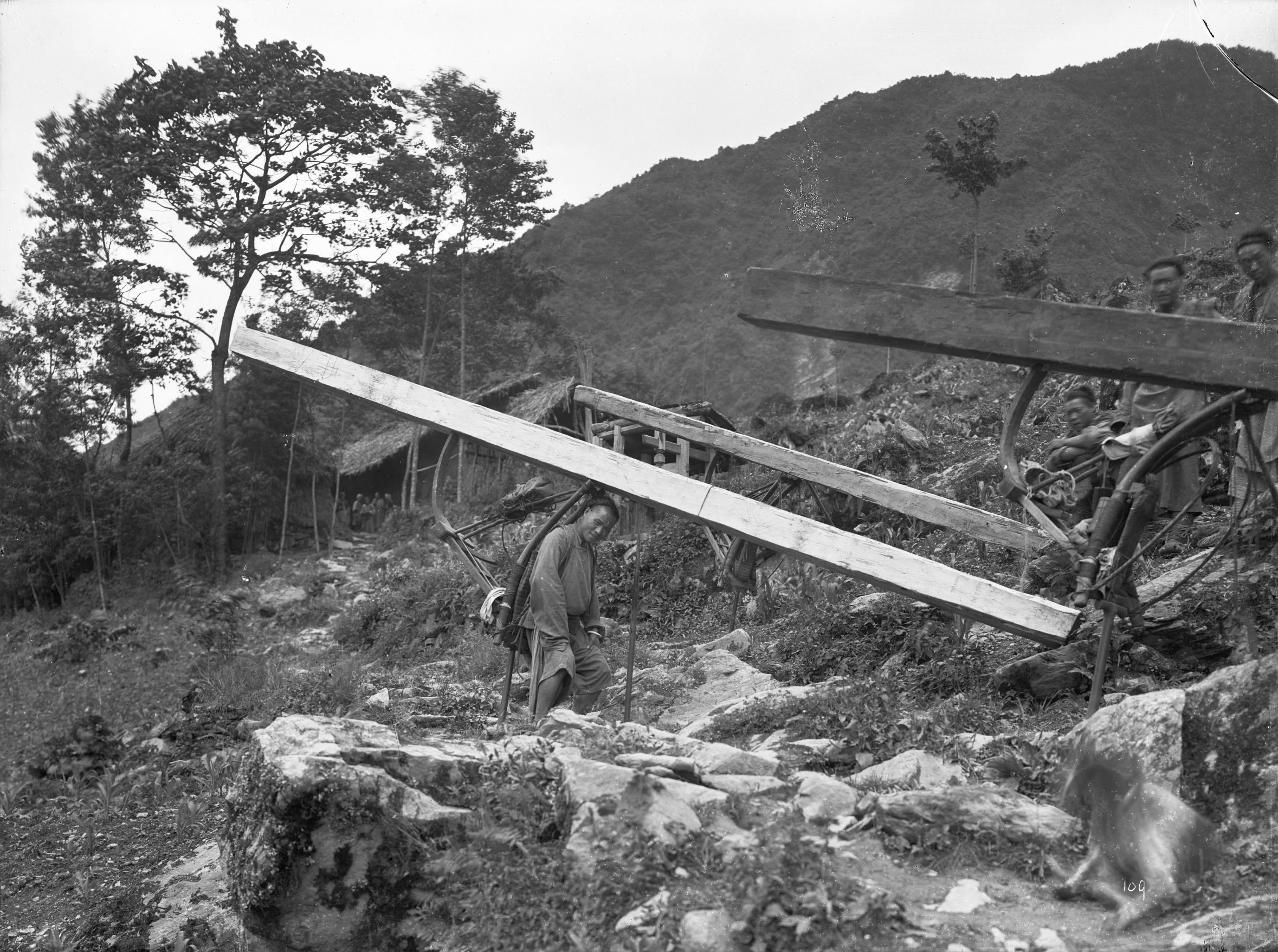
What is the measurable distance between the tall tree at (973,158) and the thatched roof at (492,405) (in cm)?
934

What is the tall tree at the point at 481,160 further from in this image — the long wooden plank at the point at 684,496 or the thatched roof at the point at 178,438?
the long wooden plank at the point at 684,496

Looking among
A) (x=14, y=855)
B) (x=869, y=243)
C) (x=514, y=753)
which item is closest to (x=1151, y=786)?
(x=514, y=753)

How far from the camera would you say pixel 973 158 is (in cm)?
2312

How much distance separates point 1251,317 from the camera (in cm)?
543

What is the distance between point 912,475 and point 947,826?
9.32 meters

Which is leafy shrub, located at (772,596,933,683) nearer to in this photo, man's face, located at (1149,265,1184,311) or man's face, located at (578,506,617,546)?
man's face, located at (578,506,617,546)

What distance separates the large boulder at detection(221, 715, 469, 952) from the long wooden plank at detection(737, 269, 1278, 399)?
2240mm

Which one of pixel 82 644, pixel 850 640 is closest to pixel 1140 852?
pixel 850 640

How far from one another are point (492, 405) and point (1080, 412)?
1873 cm

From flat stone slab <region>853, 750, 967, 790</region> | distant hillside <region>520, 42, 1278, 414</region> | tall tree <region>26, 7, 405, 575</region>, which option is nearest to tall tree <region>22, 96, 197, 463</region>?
tall tree <region>26, 7, 405, 575</region>

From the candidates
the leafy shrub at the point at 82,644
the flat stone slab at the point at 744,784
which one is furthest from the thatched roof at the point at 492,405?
the flat stone slab at the point at 744,784

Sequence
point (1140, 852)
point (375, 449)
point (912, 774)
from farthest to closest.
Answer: point (375, 449)
point (912, 774)
point (1140, 852)

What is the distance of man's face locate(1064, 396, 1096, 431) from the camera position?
6879 mm

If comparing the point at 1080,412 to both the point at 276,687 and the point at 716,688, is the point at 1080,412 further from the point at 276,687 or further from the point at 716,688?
the point at 276,687
